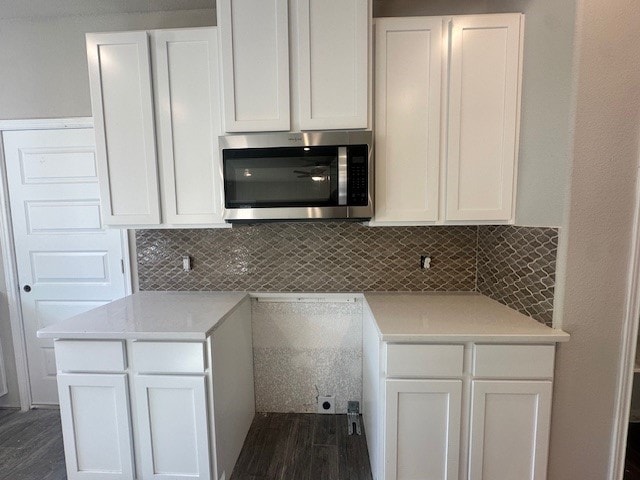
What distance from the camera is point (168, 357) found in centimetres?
139

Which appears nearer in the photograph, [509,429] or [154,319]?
[509,429]

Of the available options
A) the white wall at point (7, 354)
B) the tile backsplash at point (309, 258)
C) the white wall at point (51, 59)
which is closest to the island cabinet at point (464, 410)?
the tile backsplash at point (309, 258)

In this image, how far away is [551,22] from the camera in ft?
4.51

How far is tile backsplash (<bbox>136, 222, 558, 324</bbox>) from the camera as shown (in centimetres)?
202

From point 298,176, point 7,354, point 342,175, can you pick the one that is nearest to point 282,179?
point 298,176

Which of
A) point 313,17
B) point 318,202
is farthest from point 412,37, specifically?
point 318,202

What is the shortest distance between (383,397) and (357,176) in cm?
107

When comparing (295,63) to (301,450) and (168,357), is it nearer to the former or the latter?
(168,357)

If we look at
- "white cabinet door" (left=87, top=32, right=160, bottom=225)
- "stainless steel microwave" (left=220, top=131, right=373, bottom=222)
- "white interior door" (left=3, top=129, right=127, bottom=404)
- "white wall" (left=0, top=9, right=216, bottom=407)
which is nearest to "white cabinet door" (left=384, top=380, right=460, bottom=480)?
"stainless steel microwave" (left=220, top=131, right=373, bottom=222)

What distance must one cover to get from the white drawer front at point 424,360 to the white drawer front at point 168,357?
2.85 ft

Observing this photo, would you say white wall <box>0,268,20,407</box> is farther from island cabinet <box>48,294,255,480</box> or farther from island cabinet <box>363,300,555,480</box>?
island cabinet <box>363,300,555,480</box>

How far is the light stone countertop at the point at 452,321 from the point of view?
1334mm

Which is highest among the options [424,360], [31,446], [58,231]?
[58,231]

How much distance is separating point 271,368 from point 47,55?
264cm
